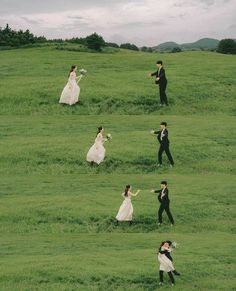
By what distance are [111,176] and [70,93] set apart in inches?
592

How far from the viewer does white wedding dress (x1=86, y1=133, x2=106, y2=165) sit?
4481 cm

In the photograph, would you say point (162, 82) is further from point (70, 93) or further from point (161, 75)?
point (70, 93)

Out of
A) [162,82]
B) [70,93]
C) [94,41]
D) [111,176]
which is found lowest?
[111,176]

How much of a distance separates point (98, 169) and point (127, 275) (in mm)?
17768

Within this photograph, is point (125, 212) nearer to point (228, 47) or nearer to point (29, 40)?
point (29, 40)

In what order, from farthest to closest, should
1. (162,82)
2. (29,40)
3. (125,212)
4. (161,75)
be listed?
(29,40), (162,82), (161,75), (125,212)

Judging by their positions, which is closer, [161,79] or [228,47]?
[161,79]

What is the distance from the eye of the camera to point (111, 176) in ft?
145

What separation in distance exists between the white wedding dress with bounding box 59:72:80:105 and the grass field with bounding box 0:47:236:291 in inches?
30.7

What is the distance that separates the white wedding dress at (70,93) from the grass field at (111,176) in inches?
30.7

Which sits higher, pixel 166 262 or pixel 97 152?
pixel 97 152

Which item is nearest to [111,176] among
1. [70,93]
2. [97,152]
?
[97,152]

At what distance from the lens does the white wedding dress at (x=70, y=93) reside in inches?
2190

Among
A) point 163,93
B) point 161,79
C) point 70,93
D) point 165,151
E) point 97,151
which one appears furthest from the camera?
point 163,93
